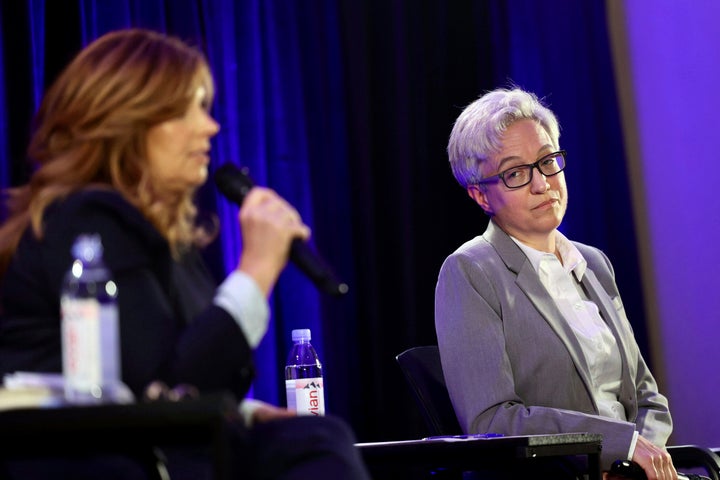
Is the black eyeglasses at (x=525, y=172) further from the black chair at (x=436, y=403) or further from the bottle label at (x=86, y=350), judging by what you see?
the bottle label at (x=86, y=350)

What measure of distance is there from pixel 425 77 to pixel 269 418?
270 centimetres

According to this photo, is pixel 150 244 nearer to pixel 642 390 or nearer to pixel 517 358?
pixel 517 358

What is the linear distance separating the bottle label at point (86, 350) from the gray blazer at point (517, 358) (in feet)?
4.28

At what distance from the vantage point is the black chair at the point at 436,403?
2.48m

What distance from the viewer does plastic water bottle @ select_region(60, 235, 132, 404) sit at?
1.24 m

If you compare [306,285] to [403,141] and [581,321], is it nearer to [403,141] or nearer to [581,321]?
[403,141]

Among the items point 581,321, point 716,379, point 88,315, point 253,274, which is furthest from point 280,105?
point 88,315

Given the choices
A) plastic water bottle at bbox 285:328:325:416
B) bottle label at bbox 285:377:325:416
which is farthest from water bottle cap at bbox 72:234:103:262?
bottle label at bbox 285:377:325:416

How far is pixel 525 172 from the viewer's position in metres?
2.73

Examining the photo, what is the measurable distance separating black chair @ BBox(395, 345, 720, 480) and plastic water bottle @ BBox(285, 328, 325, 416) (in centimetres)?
29

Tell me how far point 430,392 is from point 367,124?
1576 mm

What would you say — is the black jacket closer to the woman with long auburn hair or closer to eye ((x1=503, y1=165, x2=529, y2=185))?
the woman with long auburn hair

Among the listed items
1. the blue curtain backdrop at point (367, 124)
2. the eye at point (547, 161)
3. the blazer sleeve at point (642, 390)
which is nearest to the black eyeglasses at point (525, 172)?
the eye at point (547, 161)

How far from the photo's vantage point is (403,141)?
3908mm
